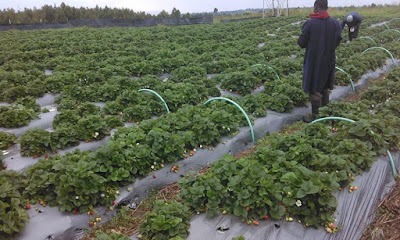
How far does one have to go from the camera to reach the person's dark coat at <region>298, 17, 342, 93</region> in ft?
21.7

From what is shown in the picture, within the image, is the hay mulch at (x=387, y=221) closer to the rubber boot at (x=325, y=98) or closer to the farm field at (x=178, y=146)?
the farm field at (x=178, y=146)

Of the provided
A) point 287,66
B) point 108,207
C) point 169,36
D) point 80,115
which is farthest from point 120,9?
point 108,207

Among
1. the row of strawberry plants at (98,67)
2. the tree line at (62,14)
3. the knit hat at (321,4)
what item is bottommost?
the row of strawberry plants at (98,67)

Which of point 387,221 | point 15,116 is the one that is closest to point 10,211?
point 15,116

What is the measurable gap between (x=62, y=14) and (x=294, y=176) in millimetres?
37036

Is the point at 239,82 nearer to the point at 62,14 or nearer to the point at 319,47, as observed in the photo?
the point at 319,47

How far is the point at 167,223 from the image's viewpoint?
11.9 feet

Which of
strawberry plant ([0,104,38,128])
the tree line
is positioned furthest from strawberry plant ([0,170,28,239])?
the tree line

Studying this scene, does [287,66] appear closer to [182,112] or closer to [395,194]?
[182,112]

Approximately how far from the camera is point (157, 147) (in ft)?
16.8

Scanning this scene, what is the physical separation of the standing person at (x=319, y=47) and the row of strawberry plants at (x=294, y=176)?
144 cm

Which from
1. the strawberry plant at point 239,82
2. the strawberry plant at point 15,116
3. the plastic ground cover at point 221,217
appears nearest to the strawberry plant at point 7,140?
the plastic ground cover at point 221,217

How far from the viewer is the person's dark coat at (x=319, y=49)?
6613mm

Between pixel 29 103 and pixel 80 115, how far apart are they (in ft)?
4.36
